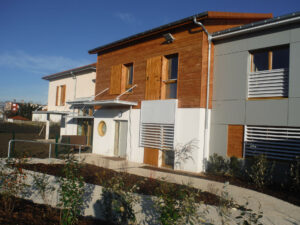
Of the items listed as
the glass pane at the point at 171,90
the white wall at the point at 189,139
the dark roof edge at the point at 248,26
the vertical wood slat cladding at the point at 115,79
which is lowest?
the white wall at the point at 189,139

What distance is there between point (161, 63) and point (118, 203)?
7981mm

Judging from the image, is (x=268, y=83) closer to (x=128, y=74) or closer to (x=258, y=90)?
(x=258, y=90)

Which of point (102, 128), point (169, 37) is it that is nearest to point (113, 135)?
point (102, 128)

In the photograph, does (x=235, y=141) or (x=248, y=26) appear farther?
(x=235, y=141)

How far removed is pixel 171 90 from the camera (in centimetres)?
1059

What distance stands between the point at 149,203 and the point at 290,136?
224 inches

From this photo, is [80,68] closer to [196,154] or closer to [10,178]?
[196,154]

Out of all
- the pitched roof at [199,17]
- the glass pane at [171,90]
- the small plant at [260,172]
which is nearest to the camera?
the small plant at [260,172]

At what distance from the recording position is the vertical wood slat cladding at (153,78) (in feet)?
35.4

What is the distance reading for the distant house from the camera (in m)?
16.8

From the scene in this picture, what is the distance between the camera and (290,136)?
7.67m

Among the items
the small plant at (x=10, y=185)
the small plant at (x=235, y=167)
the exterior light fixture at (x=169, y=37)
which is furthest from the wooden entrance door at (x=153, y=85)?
the small plant at (x=10, y=185)

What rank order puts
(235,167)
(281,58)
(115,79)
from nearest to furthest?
(281,58), (235,167), (115,79)

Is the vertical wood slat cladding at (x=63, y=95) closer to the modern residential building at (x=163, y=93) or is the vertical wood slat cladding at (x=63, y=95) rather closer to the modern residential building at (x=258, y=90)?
the modern residential building at (x=163, y=93)
